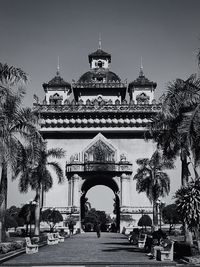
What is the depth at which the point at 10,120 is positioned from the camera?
21.5m

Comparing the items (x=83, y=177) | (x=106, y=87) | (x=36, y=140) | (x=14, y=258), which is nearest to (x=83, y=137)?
(x=83, y=177)

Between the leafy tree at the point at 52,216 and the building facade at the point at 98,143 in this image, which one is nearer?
the leafy tree at the point at 52,216

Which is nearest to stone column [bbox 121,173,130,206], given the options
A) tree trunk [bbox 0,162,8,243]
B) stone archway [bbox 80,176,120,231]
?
stone archway [bbox 80,176,120,231]

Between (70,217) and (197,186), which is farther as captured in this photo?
(70,217)

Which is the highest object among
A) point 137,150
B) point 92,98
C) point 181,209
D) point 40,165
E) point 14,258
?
point 92,98

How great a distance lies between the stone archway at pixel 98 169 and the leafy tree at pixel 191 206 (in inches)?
1209

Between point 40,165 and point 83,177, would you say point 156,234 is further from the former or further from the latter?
point 83,177

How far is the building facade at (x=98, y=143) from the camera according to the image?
49.1m

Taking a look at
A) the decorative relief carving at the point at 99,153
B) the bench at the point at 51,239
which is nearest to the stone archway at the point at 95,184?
the decorative relief carving at the point at 99,153

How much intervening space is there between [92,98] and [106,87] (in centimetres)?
257

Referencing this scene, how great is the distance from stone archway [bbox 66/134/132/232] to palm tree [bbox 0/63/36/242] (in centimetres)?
2734

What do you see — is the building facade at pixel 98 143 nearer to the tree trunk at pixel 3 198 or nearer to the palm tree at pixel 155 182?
the palm tree at pixel 155 182

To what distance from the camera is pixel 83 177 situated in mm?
49812

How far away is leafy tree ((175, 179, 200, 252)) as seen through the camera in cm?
1694
